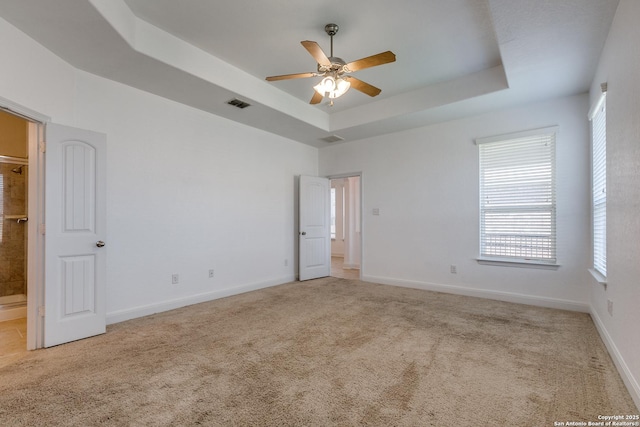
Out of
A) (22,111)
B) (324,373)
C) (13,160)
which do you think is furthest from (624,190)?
(13,160)

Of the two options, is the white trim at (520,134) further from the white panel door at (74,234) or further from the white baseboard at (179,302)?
the white panel door at (74,234)

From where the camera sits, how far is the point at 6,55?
2.43 metres

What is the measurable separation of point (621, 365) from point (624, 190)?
1.29 metres

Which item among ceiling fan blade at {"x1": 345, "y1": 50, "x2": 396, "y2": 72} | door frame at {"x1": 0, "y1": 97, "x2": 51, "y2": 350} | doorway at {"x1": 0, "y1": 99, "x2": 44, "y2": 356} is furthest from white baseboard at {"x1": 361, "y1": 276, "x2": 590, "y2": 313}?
doorway at {"x1": 0, "y1": 99, "x2": 44, "y2": 356}

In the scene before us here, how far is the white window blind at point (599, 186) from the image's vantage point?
298 centimetres

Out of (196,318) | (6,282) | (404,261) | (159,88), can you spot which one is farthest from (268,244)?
(6,282)

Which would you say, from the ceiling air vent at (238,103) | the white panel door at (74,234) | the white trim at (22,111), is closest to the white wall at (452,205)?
the ceiling air vent at (238,103)

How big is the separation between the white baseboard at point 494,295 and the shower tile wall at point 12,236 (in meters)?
5.24

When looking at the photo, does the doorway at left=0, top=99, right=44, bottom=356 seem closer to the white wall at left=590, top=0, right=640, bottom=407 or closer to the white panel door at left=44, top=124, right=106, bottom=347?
the white panel door at left=44, top=124, right=106, bottom=347

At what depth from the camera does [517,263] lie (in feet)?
13.9

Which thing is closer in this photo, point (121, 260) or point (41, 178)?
point (41, 178)

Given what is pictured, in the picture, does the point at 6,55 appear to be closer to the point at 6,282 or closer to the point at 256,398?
the point at 6,282

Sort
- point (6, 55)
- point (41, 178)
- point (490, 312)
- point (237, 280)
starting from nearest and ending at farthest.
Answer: point (6, 55)
point (41, 178)
point (490, 312)
point (237, 280)

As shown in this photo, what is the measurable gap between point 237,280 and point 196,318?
4.19ft
